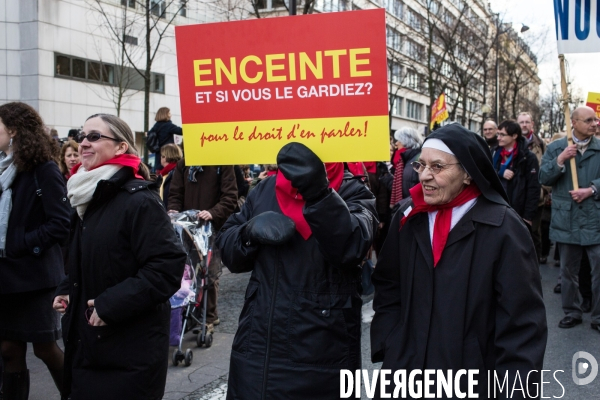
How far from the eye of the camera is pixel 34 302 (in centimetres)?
415

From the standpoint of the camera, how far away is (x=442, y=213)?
8.54ft

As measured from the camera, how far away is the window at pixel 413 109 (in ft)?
187

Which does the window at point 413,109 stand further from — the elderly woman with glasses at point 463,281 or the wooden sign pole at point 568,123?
the elderly woman with glasses at point 463,281

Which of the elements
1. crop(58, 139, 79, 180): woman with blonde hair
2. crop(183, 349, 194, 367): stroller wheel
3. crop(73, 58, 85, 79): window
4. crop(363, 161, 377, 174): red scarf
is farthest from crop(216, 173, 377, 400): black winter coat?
crop(73, 58, 85, 79): window

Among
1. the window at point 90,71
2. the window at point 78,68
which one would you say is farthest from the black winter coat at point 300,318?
the window at point 78,68

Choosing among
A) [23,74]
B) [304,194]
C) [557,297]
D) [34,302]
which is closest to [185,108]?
[304,194]

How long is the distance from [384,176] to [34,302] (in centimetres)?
615

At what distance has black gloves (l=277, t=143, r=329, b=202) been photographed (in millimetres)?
2480

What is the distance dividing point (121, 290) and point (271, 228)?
875 millimetres

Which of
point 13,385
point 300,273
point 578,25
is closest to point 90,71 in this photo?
point 13,385

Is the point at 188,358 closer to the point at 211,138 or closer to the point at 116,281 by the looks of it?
the point at 116,281

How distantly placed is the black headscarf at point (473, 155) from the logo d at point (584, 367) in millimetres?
3161

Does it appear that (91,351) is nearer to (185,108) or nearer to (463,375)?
(185,108)

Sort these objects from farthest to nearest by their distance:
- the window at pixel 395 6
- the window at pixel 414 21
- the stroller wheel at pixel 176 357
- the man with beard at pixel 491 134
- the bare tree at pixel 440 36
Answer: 1. the window at pixel 395 6
2. the window at pixel 414 21
3. the bare tree at pixel 440 36
4. the man with beard at pixel 491 134
5. the stroller wheel at pixel 176 357
